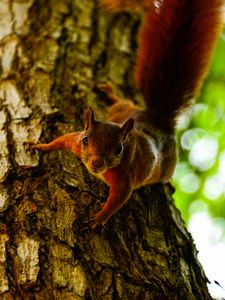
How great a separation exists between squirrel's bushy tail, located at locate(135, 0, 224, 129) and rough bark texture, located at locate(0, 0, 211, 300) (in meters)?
0.30

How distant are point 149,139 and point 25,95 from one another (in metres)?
0.63

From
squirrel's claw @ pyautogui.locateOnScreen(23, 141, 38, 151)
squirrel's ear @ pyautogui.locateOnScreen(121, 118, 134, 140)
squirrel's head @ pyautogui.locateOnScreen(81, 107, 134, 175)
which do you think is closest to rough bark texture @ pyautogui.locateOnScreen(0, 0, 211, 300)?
squirrel's claw @ pyautogui.locateOnScreen(23, 141, 38, 151)

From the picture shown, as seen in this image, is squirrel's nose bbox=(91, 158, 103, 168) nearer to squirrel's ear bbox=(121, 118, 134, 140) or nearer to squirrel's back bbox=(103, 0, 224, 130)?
squirrel's ear bbox=(121, 118, 134, 140)

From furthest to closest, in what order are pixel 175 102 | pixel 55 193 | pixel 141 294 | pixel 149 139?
pixel 175 102 → pixel 149 139 → pixel 55 193 → pixel 141 294

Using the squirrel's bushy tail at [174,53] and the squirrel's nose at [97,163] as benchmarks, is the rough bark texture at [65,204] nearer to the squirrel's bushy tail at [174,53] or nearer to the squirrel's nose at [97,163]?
the squirrel's nose at [97,163]

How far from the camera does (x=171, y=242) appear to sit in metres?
1.85

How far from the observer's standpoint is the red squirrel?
2.02 meters

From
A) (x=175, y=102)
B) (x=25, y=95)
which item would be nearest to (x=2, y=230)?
(x=25, y=95)

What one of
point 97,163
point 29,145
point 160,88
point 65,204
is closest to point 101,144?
point 97,163

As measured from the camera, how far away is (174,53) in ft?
7.89

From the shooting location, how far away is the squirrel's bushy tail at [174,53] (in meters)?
2.30

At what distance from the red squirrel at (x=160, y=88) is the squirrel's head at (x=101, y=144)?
0.21 feet

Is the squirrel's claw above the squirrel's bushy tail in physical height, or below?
below

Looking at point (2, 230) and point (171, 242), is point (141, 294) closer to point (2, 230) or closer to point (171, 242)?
point (171, 242)
